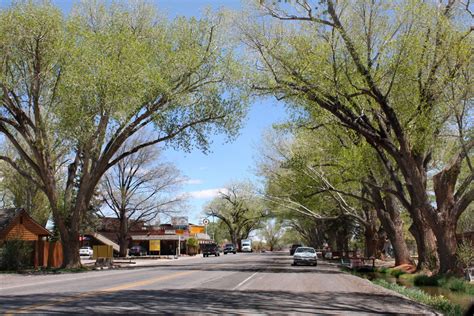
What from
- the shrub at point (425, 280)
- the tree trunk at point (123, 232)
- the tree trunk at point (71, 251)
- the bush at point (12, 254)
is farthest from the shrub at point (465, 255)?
the tree trunk at point (123, 232)

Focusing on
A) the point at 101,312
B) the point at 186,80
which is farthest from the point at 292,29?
the point at 101,312

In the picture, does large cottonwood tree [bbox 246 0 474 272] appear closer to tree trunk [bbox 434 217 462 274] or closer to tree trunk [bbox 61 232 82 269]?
tree trunk [bbox 434 217 462 274]

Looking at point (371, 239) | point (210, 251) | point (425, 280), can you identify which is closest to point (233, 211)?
point (210, 251)

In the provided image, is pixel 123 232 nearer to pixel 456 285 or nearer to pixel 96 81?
pixel 96 81

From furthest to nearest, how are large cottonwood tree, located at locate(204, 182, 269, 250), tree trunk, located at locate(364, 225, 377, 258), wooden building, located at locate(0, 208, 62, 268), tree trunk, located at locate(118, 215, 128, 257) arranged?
large cottonwood tree, located at locate(204, 182, 269, 250), tree trunk, located at locate(118, 215, 128, 257), tree trunk, located at locate(364, 225, 377, 258), wooden building, located at locate(0, 208, 62, 268)

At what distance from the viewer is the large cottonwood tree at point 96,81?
29083 millimetres


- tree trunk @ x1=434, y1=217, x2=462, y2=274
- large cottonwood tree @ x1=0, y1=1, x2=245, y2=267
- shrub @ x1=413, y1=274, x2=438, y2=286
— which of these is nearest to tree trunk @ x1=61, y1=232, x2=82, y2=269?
large cottonwood tree @ x1=0, y1=1, x2=245, y2=267

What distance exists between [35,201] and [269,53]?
39.5 m

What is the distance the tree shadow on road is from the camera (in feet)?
40.7

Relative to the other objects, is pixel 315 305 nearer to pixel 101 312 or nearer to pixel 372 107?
pixel 101 312

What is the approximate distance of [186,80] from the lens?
32375mm

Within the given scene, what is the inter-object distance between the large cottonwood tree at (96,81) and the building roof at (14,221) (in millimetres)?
3571

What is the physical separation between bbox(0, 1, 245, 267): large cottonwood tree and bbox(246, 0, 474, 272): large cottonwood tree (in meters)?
7.08

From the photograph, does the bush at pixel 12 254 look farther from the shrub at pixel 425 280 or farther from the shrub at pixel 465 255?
the shrub at pixel 465 255
